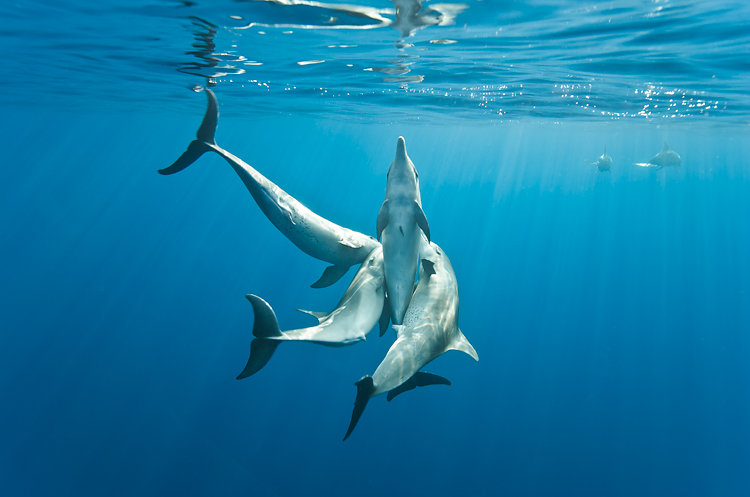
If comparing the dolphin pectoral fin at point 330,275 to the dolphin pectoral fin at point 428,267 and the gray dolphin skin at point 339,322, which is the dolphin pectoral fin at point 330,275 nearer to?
the gray dolphin skin at point 339,322

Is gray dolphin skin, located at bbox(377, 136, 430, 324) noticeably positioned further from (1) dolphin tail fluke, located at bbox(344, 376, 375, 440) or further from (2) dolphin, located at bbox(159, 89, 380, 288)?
(1) dolphin tail fluke, located at bbox(344, 376, 375, 440)

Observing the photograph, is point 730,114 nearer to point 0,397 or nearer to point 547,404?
point 547,404

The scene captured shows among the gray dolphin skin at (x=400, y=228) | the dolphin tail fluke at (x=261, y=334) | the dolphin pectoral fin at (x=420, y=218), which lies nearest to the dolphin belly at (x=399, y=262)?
the gray dolphin skin at (x=400, y=228)

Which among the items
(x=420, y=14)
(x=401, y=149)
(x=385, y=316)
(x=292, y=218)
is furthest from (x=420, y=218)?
(x=420, y=14)

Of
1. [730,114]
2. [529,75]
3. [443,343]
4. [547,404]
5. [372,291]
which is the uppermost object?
[529,75]

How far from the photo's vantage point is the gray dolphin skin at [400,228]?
5.77 metres

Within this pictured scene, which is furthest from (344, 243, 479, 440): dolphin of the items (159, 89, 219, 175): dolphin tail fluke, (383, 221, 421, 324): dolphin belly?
(159, 89, 219, 175): dolphin tail fluke

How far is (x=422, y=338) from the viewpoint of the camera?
16.8ft

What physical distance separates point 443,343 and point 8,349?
1131 inches

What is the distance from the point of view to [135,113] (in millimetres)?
32562

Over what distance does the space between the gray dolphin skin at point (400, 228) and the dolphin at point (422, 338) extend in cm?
27

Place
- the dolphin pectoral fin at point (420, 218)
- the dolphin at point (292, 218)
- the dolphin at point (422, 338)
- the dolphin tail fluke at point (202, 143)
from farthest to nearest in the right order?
the dolphin tail fluke at point (202, 143), the dolphin at point (292, 218), the dolphin pectoral fin at point (420, 218), the dolphin at point (422, 338)

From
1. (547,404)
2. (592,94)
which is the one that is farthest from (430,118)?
(547,404)

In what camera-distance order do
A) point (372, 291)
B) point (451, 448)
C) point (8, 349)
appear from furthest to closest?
point (8, 349), point (451, 448), point (372, 291)
